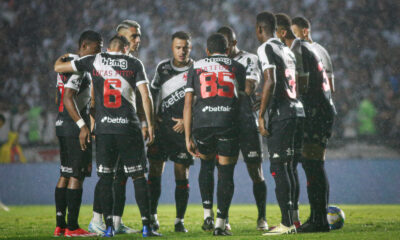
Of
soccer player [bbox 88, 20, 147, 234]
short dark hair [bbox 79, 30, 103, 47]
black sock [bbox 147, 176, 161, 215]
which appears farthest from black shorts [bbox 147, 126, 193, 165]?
short dark hair [bbox 79, 30, 103, 47]

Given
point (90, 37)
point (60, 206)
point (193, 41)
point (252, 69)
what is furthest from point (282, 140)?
point (193, 41)

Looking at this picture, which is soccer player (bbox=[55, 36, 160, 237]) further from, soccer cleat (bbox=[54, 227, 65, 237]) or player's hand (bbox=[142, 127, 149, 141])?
soccer cleat (bbox=[54, 227, 65, 237])

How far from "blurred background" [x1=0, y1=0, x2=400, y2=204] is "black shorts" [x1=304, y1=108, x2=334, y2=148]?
312 inches

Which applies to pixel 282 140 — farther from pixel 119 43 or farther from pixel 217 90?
pixel 119 43

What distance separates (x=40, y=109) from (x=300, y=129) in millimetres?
10681

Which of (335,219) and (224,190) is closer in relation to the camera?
(224,190)

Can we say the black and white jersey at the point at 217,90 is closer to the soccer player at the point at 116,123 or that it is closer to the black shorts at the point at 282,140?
the black shorts at the point at 282,140

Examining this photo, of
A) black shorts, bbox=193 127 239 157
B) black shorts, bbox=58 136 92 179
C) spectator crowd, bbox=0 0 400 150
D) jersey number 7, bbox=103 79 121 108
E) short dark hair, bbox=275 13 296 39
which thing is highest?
spectator crowd, bbox=0 0 400 150

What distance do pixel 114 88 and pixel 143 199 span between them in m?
1.04

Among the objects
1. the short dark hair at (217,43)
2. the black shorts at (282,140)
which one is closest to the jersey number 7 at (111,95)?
the short dark hair at (217,43)

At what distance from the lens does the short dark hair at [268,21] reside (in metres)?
4.95

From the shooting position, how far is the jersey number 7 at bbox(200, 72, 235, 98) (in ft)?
16.1

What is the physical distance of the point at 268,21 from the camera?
4961 millimetres

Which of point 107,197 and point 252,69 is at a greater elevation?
point 252,69
